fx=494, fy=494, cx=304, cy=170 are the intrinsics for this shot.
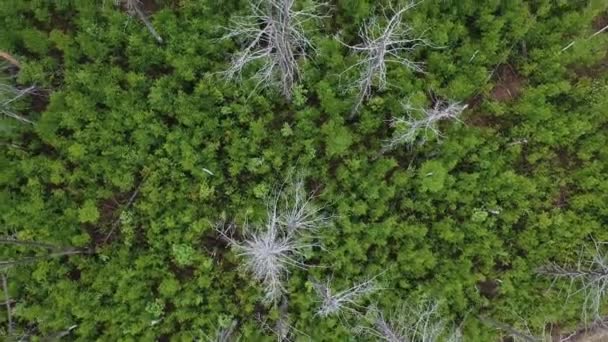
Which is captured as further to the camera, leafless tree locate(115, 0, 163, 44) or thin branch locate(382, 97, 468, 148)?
leafless tree locate(115, 0, 163, 44)

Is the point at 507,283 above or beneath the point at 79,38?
beneath

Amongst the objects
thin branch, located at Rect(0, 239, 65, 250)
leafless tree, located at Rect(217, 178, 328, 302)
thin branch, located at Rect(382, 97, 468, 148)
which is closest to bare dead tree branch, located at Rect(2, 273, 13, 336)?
thin branch, located at Rect(0, 239, 65, 250)

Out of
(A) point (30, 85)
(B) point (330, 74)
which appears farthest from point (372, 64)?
(A) point (30, 85)

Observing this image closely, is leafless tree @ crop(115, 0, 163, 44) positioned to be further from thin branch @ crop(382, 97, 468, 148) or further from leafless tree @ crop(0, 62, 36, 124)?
thin branch @ crop(382, 97, 468, 148)

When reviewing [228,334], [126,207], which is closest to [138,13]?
[126,207]

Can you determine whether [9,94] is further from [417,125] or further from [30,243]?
[417,125]

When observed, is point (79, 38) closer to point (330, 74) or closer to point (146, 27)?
point (146, 27)
